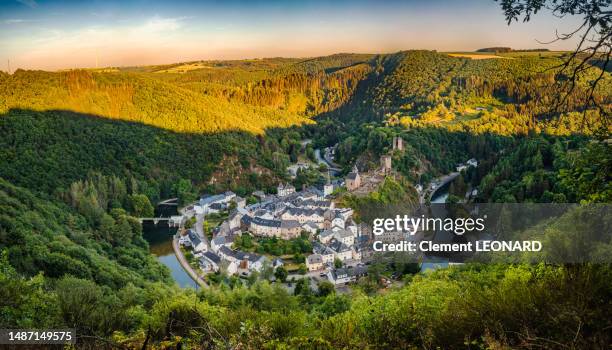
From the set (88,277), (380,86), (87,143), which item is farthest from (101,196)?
(380,86)

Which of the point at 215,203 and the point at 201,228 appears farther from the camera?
the point at 215,203

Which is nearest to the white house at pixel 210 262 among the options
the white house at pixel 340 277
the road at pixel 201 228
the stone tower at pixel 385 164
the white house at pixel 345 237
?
the road at pixel 201 228

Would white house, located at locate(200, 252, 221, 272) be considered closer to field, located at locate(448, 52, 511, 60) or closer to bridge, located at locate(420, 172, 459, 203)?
bridge, located at locate(420, 172, 459, 203)

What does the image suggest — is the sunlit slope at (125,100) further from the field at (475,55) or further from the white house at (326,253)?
the field at (475,55)

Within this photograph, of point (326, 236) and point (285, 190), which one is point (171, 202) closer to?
point (285, 190)

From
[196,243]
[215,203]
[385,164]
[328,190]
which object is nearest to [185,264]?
[196,243]
